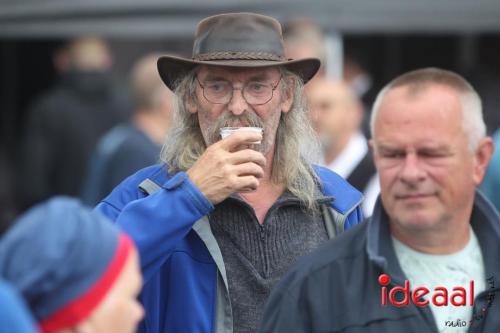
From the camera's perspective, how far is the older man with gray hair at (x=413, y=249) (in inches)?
120

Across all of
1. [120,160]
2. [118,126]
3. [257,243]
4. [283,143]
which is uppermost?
[283,143]

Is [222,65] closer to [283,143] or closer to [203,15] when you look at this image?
[283,143]

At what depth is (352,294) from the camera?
10.1 feet

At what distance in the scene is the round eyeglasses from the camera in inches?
148

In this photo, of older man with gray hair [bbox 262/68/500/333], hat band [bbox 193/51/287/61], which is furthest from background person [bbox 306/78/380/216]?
older man with gray hair [bbox 262/68/500/333]

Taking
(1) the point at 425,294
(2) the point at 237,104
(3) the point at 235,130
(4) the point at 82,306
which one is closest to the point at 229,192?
(3) the point at 235,130

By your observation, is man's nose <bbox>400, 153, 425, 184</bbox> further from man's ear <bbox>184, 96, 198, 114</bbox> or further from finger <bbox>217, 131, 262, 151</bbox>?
man's ear <bbox>184, 96, 198, 114</bbox>

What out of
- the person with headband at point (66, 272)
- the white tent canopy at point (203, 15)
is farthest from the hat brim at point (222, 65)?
the white tent canopy at point (203, 15)

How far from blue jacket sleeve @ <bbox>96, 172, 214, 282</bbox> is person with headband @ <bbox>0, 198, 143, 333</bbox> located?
1008 mm

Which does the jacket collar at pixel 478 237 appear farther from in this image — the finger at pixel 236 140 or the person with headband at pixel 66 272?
the person with headband at pixel 66 272

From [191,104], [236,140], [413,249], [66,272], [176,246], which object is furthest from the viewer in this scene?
[191,104]

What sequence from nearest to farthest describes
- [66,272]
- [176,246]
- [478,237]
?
[66,272]
[478,237]
[176,246]

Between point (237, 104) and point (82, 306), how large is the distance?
151 cm

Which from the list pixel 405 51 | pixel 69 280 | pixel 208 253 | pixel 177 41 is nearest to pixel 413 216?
pixel 208 253
